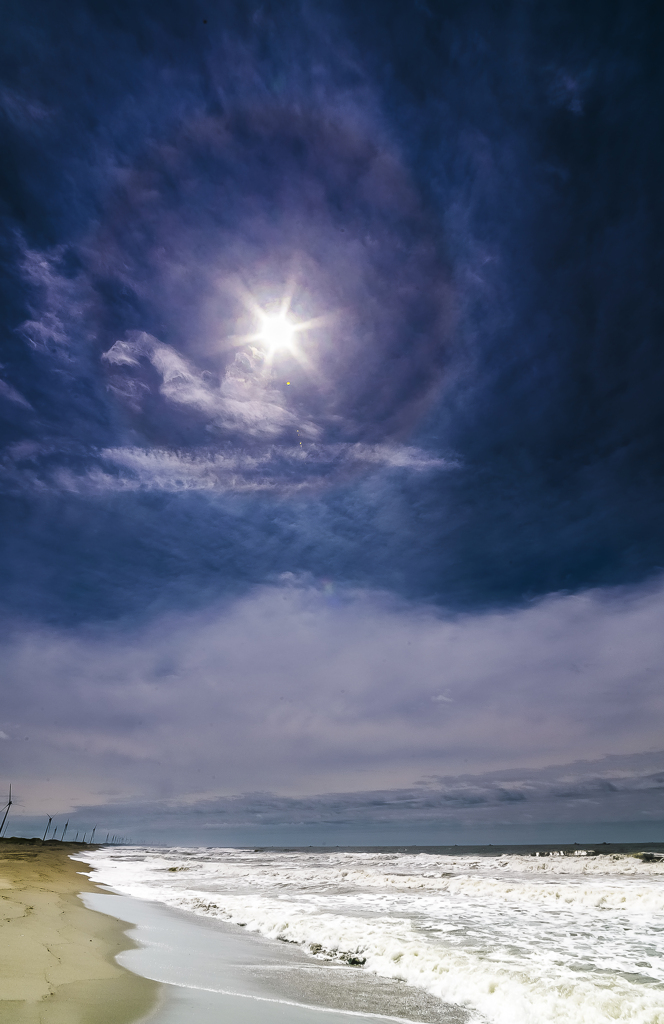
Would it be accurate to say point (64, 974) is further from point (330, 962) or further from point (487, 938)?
point (487, 938)

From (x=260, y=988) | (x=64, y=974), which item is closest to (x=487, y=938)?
(x=260, y=988)

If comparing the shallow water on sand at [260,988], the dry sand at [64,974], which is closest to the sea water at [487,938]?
the shallow water on sand at [260,988]

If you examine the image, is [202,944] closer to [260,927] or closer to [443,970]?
[260,927]

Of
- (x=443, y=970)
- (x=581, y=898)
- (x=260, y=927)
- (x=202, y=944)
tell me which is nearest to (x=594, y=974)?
(x=443, y=970)

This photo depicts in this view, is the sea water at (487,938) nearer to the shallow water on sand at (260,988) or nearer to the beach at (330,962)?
the beach at (330,962)

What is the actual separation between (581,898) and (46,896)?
26.2 meters

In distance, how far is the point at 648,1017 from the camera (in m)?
8.40

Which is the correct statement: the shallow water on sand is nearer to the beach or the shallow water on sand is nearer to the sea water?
the beach

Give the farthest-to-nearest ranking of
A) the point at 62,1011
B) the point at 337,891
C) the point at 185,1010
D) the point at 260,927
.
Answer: the point at 337,891
the point at 260,927
the point at 185,1010
the point at 62,1011

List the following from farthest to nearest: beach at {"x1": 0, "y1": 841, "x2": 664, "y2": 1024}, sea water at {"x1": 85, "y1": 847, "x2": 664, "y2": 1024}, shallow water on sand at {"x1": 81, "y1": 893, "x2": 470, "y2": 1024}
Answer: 1. sea water at {"x1": 85, "y1": 847, "x2": 664, "y2": 1024}
2. beach at {"x1": 0, "y1": 841, "x2": 664, "y2": 1024}
3. shallow water on sand at {"x1": 81, "y1": 893, "x2": 470, "y2": 1024}

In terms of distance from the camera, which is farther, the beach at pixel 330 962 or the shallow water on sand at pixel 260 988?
the beach at pixel 330 962

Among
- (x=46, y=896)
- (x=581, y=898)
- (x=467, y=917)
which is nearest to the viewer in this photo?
(x=467, y=917)

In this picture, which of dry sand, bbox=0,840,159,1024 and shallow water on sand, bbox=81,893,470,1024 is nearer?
dry sand, bbox=0,840,159,1024

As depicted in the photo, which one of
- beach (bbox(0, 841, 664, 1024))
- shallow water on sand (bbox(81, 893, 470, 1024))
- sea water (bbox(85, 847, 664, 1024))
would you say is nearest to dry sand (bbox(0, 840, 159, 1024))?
beach (bbox(0, 841, 664, 1024))
